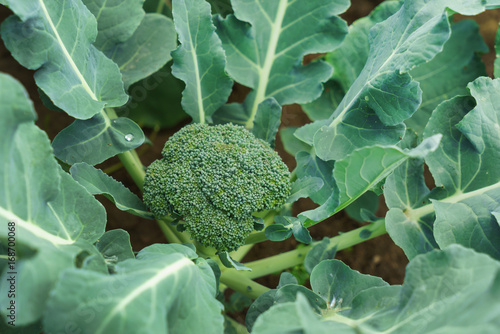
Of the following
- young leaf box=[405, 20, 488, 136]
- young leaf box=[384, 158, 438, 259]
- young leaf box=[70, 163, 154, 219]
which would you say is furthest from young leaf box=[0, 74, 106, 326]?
young leaf box=[405, 20, 488, 136]

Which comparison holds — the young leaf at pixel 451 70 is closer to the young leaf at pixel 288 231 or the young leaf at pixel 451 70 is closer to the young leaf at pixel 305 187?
the young leaf at pixel 305 187

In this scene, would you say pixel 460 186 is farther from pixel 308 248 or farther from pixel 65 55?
pixel 65 55

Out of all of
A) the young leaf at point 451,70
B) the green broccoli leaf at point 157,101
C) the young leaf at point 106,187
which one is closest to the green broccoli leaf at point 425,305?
the young leaf at point 106,187

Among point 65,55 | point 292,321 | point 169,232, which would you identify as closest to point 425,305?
point 292,321

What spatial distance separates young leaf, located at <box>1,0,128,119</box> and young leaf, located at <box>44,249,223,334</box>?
1.64 ft

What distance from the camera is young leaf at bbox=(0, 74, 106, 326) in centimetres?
72

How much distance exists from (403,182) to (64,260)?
39.1 inches

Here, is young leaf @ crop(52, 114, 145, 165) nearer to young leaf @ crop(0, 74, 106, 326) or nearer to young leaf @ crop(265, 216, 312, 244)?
young leaf @ crop(0, 74, 106, 326)

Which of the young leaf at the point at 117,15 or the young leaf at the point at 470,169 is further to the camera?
the young leaf at the point at 117,15

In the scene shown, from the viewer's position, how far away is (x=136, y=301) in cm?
73

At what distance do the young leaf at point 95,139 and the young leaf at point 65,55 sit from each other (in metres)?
0.09

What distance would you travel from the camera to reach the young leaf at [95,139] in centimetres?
116

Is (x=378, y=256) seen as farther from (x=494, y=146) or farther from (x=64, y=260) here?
(x=64, y=260)

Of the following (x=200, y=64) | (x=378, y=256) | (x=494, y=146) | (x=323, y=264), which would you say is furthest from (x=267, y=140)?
(x=378, y=256)
